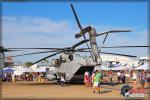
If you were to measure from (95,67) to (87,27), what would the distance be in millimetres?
4737

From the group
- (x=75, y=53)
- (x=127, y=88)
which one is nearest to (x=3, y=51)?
(x=75, y=53)

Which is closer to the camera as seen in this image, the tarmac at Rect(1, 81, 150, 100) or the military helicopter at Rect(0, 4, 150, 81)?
the tarmac at Rect(1, 81, 150, 100)

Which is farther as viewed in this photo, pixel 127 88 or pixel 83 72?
pixel 83 72

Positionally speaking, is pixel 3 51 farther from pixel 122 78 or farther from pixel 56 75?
pixel 122 78

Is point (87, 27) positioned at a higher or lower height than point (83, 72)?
higher

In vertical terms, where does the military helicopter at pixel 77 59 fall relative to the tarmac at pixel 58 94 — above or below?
above

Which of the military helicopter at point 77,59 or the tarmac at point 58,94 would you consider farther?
the military helicopter at point 77,59

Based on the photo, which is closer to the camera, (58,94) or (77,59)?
(58,94)

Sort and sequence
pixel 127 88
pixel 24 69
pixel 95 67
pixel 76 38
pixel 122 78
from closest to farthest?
pixel 127 88 < pixel 76 38 < pixel 95 67 < pixel 122 78 < pixel 24 69

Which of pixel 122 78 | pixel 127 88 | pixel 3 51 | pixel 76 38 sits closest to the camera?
pixel 127 88

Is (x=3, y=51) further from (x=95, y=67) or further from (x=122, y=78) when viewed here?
(x=122, y=78)

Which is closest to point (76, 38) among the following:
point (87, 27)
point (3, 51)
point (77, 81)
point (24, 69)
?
point (87, 27)

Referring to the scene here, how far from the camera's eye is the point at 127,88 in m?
19.5

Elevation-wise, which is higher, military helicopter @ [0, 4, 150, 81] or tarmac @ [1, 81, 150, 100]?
military helicopter @ [0, 4, 150, 81]
